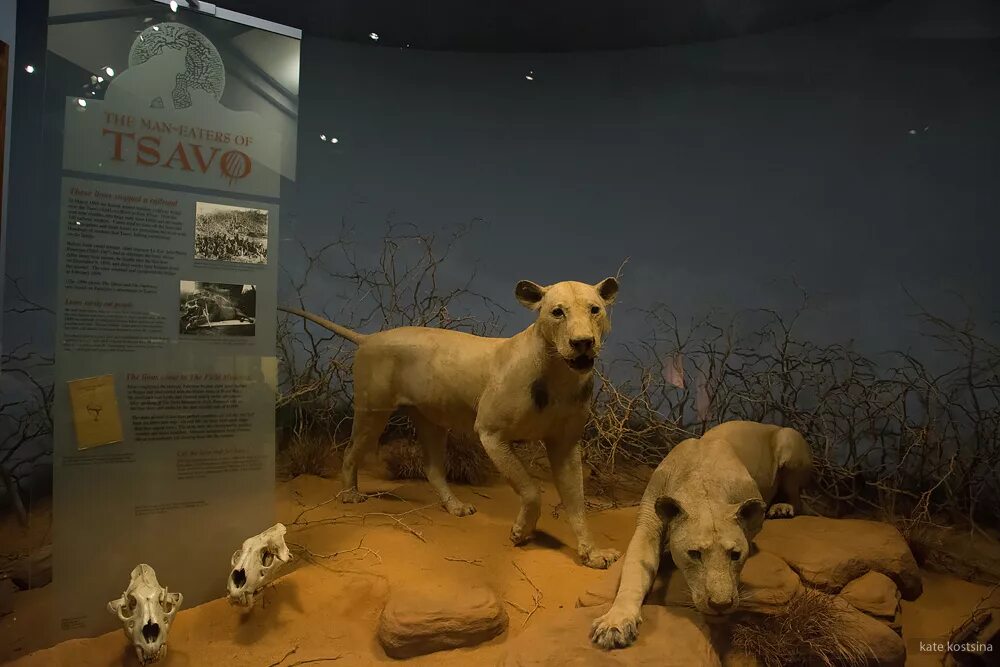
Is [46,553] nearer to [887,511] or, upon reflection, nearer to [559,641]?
[559,641]

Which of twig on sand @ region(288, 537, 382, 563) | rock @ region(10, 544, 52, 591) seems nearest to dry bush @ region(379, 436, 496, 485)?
twig on sand @ region(288, 537, 382, 563)

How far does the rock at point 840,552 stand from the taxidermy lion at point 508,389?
975mm

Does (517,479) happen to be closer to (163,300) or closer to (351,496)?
(351,496)

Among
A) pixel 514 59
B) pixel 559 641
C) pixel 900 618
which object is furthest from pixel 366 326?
pixel 900 618

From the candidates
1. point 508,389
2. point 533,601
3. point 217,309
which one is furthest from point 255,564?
point 508,389

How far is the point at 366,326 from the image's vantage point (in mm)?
5801

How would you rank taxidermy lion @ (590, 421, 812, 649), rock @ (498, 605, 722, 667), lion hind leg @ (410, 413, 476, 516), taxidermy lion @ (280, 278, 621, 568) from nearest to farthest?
rock @ (498, 605, 722, 667) → taxidermy lion @ (590, 421, 812, 649) → taxidermy lion @ (280, 278, 621, 568) → lion hind leg @ (410, 413, 476, 516)

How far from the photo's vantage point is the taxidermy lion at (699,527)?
2.71 meters

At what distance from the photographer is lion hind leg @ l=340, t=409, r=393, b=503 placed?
4.70m

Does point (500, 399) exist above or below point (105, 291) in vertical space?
below

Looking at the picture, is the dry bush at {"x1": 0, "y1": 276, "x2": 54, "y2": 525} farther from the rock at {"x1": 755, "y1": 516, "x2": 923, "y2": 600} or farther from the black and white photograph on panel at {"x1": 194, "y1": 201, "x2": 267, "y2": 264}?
the rock at {"x1": 755, "y1": 516, "x2": 923, "y2": 600}

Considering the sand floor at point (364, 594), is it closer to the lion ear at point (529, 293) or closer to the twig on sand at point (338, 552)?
the twig on sand at point (338, 552)

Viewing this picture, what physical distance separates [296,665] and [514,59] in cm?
476

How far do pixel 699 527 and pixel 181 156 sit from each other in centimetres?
309
